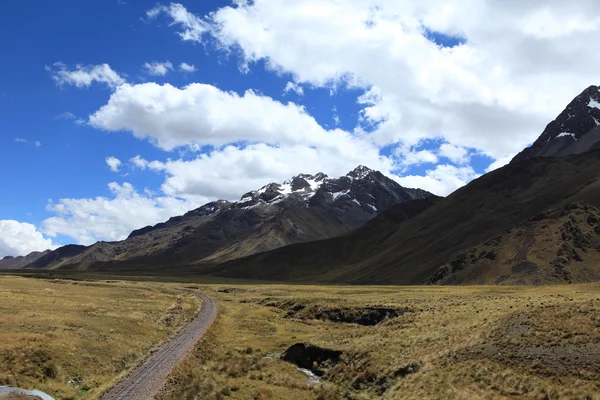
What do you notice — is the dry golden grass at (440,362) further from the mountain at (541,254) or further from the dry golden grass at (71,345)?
the mountain at (541,254)

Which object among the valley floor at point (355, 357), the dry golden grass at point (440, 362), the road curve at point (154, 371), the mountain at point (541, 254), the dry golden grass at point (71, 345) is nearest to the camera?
the dry golden grass at point (440, 362)

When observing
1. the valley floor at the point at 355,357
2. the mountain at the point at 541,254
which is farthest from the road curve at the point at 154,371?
the mountain at the point at 541,254

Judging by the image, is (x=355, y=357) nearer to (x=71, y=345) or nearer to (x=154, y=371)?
(x=154, y=371)

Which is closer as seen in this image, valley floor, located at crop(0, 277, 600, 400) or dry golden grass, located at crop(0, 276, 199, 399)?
valley floor, located at crop(0, 277, 600, 400)

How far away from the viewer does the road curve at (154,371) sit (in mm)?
29266

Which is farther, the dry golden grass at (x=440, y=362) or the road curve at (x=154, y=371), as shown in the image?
the road curve at (x=154, y=371)

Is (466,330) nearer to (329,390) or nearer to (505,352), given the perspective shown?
(505,352)

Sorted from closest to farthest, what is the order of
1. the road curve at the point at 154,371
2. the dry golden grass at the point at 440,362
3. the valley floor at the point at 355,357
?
the dry golden grass at the point at 440,362 < the valley floor at the point at 355,357 < the road curve at the point at 154,371

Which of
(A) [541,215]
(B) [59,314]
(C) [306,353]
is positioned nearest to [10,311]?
(B) [59,314]

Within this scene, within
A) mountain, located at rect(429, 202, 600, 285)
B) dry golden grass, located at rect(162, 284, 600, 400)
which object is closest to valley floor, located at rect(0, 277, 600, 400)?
dry golden grass, located at rect(162, 284, 600, 400)

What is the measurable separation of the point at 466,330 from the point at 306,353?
14.8 m

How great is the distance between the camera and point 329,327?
61.2 metres

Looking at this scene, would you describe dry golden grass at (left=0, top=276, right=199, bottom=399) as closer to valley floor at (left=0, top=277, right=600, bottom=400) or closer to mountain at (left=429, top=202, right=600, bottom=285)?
valley floor at (left=0, top=277, right=600, bottom=400)

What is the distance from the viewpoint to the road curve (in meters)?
29.3
